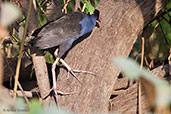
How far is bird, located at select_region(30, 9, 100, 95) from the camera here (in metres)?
1.99

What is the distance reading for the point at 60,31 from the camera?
82.6 inches

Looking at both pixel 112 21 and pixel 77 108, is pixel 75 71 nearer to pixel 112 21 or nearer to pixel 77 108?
pixel 77 108

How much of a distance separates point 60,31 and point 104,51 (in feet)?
1.47

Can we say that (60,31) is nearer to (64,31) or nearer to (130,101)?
(64,31)

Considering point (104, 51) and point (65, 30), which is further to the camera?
point (65, 30)

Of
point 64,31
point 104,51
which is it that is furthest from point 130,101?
point 64,31

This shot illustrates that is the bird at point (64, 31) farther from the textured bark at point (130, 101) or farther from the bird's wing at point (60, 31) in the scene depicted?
the textured bark at point (130, 101)

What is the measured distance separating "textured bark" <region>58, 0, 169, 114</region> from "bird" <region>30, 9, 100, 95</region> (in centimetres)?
9

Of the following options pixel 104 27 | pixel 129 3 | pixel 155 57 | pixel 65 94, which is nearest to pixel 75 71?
pixel 65 94

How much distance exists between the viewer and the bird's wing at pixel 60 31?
1.99m

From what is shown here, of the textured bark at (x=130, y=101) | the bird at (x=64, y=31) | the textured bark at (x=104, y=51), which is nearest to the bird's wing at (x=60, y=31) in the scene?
the bird at (x=64, y=31)

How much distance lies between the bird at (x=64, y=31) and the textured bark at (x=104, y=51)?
0.09 meters

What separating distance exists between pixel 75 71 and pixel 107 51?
0.94 feet

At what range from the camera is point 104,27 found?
201cm
